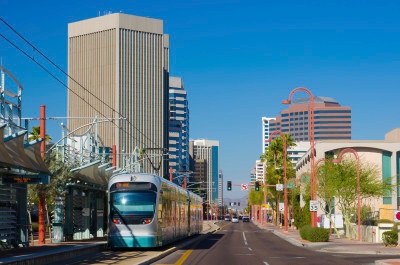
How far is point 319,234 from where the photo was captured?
160 feet

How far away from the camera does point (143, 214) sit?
3303 cm

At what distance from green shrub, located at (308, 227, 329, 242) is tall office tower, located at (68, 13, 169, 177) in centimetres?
13360

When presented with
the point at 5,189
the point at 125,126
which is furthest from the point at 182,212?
the point at 125,126

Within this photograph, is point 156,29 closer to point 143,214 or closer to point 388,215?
point 388,215

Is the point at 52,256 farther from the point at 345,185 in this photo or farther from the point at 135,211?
the point at 345,185

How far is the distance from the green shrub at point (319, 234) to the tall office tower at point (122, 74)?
134 metres

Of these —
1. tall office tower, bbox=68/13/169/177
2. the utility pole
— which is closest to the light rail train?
the utility pole

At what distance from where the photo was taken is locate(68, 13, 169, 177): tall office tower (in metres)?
184

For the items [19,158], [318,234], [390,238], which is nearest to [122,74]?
[318,234]

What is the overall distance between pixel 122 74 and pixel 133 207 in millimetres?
154096

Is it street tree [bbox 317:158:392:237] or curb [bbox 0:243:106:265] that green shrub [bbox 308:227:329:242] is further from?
curb [bbox 0:243:106:265]

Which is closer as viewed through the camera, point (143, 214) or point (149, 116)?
A: point (143, 214)

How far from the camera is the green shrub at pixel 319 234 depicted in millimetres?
48656

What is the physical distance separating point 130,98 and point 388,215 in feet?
432
